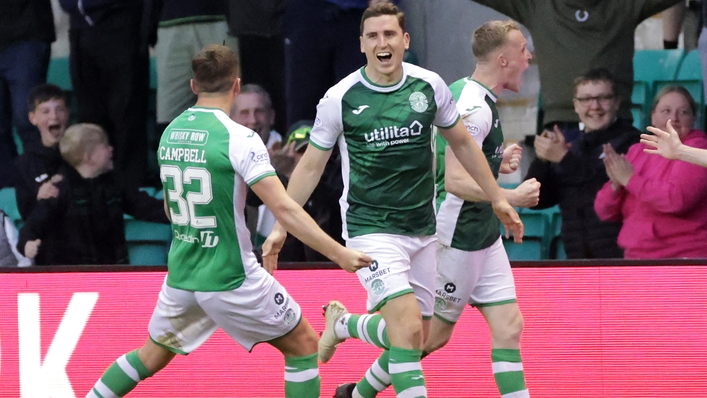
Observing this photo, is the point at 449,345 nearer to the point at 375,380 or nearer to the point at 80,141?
the point at 375,380

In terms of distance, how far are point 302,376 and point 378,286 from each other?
0.55m

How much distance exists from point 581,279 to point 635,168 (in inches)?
34.9

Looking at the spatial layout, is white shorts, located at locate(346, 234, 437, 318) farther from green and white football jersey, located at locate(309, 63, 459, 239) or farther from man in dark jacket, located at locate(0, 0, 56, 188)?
man in dark jacket, located at locate(0, 0, 56, 188)

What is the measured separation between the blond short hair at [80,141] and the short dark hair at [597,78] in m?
3.19

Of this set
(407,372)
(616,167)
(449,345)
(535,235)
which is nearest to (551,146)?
(616,167)

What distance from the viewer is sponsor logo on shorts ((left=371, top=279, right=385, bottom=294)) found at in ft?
16.0

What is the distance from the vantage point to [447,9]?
22.7 feet

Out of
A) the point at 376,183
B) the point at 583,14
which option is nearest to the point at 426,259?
the point at 376,183

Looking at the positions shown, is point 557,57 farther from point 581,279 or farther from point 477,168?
point 477,168

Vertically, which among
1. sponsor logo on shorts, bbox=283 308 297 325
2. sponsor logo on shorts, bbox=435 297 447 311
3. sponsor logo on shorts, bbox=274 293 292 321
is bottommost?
sponsor logo on shorts, bbox=435 297 447 311

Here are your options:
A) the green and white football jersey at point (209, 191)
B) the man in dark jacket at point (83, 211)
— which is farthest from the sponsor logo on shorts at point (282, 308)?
the man in dark jacket at point (83, 211)

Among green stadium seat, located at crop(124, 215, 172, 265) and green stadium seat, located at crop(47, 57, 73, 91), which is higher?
green stadium seat, located at crop(47, 57, 73, 91)

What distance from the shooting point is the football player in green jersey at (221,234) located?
4.56m

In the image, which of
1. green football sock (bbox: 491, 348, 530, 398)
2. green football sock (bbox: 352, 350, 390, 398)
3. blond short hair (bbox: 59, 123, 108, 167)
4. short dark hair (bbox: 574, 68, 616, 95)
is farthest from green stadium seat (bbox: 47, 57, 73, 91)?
green football sock (bbox: 491, 348, 530, 398)
